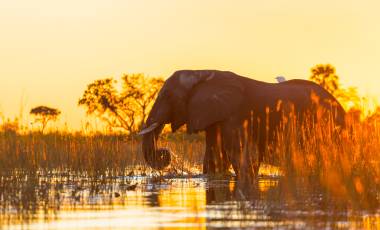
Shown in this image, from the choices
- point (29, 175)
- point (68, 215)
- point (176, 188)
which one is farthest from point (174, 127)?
point (68, 215)

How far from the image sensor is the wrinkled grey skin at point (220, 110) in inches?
818

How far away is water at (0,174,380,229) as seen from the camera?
11539 mm

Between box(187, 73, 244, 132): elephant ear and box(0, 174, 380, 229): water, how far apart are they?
372 cm

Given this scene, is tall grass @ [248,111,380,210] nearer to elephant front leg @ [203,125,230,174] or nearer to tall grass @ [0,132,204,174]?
tall grass @ [0,132,204,174]

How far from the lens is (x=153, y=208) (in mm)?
13391

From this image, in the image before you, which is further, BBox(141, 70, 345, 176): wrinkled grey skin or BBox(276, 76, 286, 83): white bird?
BBox(276, 76, 286, 83): white bird

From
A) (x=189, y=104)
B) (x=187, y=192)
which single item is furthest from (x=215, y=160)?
(x=187, y=192)

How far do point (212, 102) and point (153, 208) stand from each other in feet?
25.4

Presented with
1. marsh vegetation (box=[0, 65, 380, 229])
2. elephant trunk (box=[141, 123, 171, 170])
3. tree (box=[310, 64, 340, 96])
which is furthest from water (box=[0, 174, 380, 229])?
tree (box=[310, 64, 340, 96])

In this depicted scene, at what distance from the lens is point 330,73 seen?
5756 cm

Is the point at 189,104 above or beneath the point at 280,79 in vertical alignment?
beneath

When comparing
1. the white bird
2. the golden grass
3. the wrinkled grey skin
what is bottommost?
the golden grass

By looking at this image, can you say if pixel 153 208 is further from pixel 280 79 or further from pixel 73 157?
pixel 280 79

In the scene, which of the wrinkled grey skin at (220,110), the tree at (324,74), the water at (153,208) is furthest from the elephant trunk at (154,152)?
the tree at (324,74)
